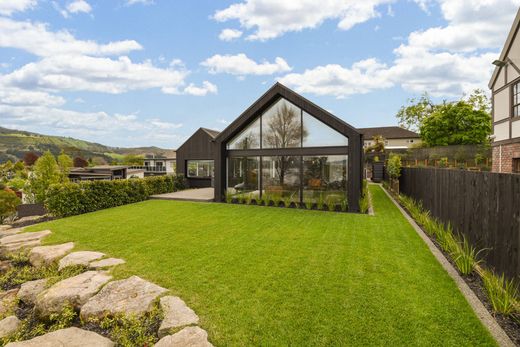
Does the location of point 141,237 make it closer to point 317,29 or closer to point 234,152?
point 234,152

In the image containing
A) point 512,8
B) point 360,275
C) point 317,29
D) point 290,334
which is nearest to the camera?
point 290,334

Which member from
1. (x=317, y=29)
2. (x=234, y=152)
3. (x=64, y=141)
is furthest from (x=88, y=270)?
(x=64, y=141)

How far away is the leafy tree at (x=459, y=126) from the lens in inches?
1085

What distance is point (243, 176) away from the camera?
1249 cm

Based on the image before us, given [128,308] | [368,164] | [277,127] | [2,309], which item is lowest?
[2,309]

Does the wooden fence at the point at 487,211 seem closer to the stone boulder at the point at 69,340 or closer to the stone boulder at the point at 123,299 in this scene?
the stone boulder at the point at 123,299

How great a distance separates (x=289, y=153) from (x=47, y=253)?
8402 millimetres

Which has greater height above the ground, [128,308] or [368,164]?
[368,164]

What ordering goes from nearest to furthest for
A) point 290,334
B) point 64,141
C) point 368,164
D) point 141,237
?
1. point 290,334
2. point 141,237
3. point 368,164
4. point 64,141

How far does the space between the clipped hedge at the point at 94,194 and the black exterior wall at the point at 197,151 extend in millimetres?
4891

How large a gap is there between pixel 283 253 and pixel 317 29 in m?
12.9

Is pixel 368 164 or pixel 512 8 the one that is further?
pixel 368 164

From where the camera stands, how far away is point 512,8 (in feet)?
37.6

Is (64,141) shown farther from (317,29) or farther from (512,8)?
(512,8)
